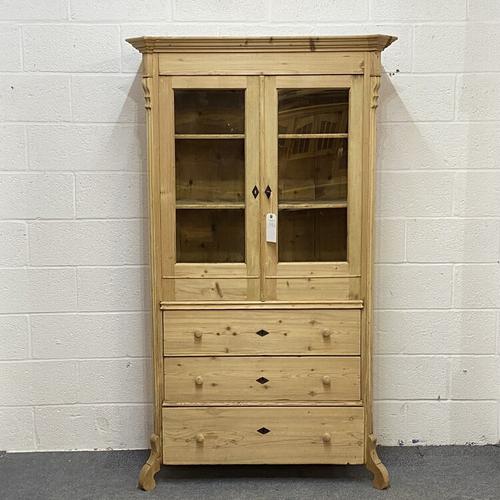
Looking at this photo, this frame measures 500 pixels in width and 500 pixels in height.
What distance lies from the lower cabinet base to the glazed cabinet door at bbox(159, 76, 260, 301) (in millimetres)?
482

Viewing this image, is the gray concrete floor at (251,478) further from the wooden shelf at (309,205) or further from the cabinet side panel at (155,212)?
the wooden shelf at (309,205)

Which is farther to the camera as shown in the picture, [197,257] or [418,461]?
[418,461]

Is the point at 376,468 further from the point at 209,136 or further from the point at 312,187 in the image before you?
the point at 209,136

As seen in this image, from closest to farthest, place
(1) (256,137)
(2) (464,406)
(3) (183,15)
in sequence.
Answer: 1. (1) (256,137)
2. (3) (183,15)
3. (2) (464,406)

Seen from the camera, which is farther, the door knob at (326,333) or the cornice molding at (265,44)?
the door knob at (326,333)

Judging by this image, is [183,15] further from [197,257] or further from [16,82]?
[197,257]

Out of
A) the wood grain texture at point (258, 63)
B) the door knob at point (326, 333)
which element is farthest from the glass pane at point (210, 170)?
the door knob at point (326, 333)

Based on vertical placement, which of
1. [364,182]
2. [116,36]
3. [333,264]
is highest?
[116,36]

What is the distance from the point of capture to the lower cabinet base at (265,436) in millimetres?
2787

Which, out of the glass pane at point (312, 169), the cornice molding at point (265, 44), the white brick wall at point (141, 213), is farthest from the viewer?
the white brick wall at point (141, 213)

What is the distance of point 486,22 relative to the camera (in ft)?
9.93

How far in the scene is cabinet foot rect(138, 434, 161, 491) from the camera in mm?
2824

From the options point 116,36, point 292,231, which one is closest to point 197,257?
point 292,231

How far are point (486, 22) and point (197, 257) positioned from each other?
5.35ft
